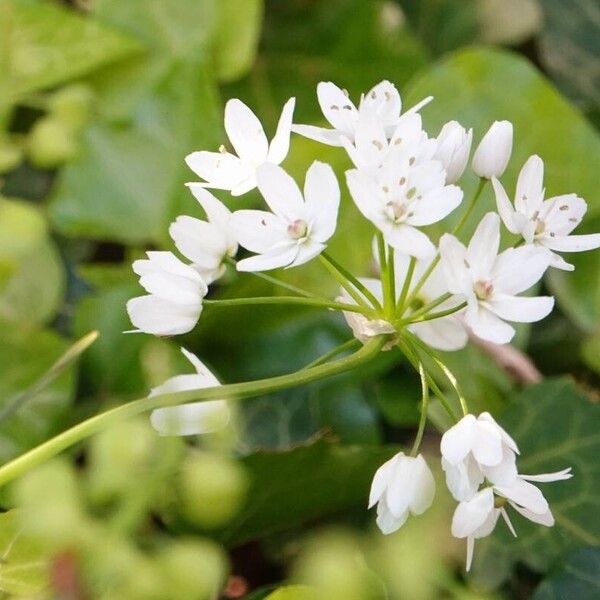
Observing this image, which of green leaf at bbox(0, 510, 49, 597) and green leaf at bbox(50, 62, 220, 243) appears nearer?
green leaf at bbox(0, 510, 49, 597)

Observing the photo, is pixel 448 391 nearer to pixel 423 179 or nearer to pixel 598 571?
pixel 598 571

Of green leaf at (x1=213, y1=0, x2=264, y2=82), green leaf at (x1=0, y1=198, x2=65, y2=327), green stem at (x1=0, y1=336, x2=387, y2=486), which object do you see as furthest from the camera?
green leaf at (x1=213, y1=0, x2=264, y2=82)

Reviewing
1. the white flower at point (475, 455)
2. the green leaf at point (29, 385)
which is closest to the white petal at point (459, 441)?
the white flower at point (475, 455)

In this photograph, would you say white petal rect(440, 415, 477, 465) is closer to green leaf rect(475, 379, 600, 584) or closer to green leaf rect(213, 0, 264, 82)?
green leaf rect(475, 379, 600, 584)

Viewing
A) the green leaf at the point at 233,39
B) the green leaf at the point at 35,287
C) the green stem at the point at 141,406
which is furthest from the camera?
the green leaf at the point at 233,39

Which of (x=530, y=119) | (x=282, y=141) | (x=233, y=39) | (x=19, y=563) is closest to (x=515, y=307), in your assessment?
(x=282, y=141)

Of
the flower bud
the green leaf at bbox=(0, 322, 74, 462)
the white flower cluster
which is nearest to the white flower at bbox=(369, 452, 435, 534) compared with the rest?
the white flower cluster

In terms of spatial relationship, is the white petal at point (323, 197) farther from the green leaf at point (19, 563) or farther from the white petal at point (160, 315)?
the green leaf at point (19, 563)
